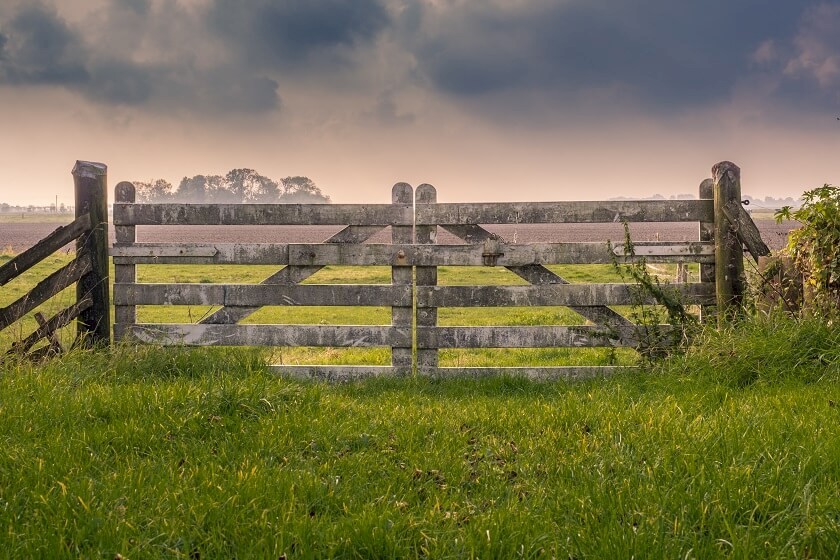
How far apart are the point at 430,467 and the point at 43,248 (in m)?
5.99

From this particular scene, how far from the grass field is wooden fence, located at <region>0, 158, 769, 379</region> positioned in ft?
4.87

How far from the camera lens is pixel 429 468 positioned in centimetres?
427

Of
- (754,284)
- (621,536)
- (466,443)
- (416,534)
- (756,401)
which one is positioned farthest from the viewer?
(754,284)

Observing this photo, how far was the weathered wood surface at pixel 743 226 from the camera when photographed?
8109 millimetres

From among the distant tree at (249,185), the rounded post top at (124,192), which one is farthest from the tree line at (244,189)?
the rounded post top at (124,192)

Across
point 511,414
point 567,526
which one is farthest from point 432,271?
point 567,526

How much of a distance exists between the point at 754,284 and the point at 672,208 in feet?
4.43

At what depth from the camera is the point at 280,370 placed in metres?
8.07

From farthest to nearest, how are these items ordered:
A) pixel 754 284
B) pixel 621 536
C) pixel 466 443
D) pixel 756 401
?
1. pixel 754 284
2. pixel 756 401
3. pixel 466 443
4. pixel 621 536

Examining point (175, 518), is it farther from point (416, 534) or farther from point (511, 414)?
point (511, 414)

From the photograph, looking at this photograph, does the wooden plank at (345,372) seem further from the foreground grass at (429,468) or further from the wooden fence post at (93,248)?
the wooden fence post at (93,248)

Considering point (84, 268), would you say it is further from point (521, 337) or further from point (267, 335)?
point (521, 337)

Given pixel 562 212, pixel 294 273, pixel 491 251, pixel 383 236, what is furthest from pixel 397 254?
pixel 383 236

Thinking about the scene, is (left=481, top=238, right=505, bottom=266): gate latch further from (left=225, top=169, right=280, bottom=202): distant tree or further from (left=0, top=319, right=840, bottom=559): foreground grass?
(left=225, top=169, right=280, bottom=202): distant tree
